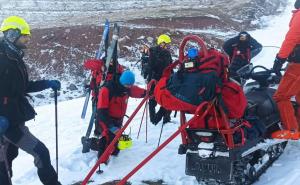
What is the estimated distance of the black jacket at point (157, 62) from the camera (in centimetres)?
955

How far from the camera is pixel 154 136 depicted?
8.34 m

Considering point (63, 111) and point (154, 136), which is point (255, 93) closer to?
point (154, 136)

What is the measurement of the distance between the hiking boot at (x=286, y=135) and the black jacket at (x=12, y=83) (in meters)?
3.47

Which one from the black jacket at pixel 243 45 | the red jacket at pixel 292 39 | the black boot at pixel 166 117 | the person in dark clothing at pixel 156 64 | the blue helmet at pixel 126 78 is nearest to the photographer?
the red jacket at pixel 292 39

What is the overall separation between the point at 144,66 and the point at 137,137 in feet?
7.06

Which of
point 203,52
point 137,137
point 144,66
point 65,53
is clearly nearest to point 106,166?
point 137,137

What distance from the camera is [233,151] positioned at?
527 centimetres

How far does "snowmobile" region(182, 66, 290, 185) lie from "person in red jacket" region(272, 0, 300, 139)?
0.21 meters

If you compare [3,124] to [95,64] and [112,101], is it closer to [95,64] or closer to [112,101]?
[112,101]

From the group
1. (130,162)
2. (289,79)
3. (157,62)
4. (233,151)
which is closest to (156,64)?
(157,62)

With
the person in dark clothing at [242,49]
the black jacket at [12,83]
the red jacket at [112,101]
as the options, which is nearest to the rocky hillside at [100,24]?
the person in dark clothing at [242,49]

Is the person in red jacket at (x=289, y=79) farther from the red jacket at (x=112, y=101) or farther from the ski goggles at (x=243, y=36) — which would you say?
the ski goggles at (x=243, y=36)

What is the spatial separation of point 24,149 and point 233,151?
248 cm

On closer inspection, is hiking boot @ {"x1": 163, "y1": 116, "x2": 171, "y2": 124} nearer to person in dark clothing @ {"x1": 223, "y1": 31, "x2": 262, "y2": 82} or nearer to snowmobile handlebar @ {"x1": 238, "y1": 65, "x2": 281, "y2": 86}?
person in dark clothing @ {"x1": 223, "y1": 31, "x2": 262, "y2": 82}
